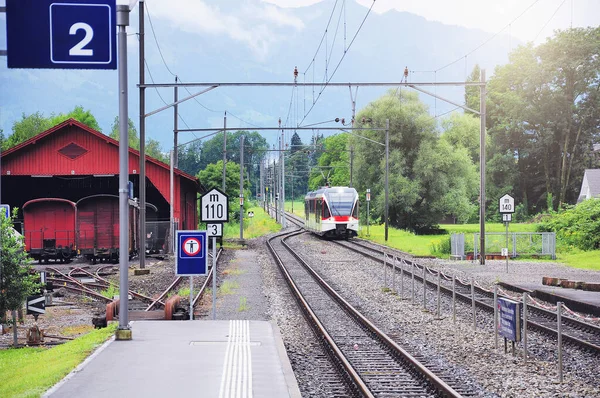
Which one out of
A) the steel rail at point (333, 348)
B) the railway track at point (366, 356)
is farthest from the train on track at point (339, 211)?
the railway track at point (366, 356)

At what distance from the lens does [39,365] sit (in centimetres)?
1152

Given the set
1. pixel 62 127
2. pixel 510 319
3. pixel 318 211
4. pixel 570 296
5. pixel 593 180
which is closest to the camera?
pixel 510 319

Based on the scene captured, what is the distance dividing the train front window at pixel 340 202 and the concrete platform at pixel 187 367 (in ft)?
117

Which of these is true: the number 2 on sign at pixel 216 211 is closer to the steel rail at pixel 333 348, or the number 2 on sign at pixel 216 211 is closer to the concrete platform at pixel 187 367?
the concrete platform at pixel 187 367

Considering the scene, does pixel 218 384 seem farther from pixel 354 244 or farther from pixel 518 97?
pixel 518 97

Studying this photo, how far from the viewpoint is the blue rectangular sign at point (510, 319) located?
1219 cm

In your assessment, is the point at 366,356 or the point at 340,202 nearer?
the point at 366,356

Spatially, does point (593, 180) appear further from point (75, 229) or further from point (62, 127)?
point (75, 229)

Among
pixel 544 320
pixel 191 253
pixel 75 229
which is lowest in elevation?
pixel 544 320

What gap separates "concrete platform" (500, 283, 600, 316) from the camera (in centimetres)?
1768

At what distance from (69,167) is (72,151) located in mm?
873

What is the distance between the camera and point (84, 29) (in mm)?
9211

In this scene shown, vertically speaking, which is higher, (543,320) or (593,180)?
(593,180)

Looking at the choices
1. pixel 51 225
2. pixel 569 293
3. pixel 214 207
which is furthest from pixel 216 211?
pixel 51 225
